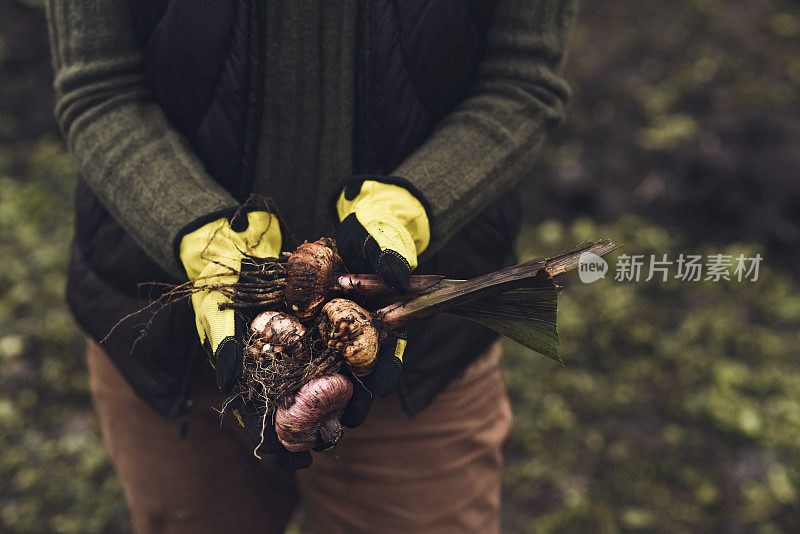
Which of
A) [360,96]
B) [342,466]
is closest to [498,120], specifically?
[360,96]

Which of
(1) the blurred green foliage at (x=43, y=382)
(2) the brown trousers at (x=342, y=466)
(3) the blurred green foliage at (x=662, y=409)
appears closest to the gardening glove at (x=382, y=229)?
(2) the brown trousers at (x=342, y=466)

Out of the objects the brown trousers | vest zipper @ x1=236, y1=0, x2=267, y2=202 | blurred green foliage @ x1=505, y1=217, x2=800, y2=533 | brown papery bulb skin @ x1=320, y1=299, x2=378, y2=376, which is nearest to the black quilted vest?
vest zipper @ x1=236, y1=0, x2=267, y2=202

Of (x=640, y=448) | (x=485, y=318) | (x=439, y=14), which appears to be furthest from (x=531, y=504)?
(x=439, y=14)

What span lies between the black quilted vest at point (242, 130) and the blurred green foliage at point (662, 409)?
1.66 metres

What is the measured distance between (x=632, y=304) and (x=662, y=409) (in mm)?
717

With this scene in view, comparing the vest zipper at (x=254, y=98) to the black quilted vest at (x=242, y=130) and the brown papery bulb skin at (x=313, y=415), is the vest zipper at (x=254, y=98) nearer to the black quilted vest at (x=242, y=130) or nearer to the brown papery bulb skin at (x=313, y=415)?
the black quilted vest at (x=242, y=130)

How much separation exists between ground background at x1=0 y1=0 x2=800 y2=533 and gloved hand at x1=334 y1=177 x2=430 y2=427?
196 centimetres

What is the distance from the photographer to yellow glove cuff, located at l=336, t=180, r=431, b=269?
54.6 inches

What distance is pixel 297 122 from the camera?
5.15ft

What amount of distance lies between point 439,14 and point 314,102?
351mm

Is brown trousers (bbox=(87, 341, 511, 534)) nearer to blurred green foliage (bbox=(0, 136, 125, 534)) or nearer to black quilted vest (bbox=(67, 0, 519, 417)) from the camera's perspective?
black quilted vest (bbox=(67, 0, 519, 417))

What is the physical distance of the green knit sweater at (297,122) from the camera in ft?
4.97

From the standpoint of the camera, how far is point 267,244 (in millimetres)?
1556

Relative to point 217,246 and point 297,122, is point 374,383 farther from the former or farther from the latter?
point 297,122
